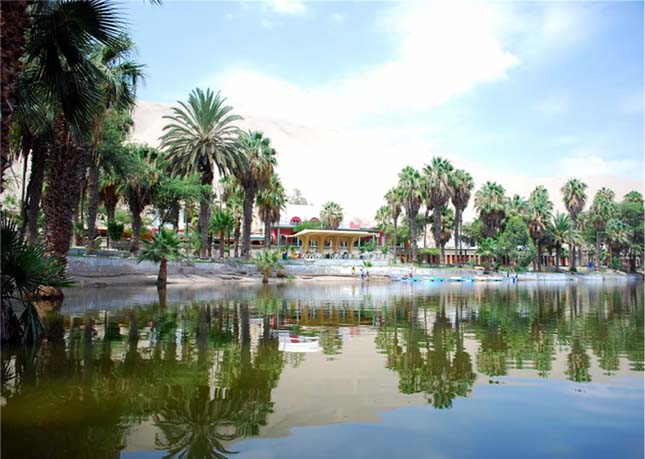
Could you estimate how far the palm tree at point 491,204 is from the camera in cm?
7388

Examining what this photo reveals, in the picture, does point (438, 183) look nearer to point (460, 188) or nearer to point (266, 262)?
point (460, 188)

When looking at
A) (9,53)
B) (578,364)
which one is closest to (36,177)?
(9,53)

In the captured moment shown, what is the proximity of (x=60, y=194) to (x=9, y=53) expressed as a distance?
49.3 ft

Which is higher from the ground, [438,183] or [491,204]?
[438,183]

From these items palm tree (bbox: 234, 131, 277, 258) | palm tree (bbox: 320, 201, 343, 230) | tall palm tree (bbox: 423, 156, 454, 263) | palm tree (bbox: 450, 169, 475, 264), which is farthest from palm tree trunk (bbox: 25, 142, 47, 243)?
palm tree (bbox: 320, 201, 343, 230)

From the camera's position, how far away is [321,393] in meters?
7.33

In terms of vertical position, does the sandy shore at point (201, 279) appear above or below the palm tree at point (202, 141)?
below

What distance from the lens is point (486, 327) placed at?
14852mm

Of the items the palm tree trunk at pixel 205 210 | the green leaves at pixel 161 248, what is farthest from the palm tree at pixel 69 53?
the palm tree trunk at pixel 205 210

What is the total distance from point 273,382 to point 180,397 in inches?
58.7

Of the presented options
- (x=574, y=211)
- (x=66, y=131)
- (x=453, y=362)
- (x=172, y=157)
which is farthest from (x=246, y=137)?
(x=574, y=211)

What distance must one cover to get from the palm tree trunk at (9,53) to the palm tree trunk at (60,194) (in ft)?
45.8

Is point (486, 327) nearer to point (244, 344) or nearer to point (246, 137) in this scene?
point (244, 344)

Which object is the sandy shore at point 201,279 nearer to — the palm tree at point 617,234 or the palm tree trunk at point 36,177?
the palm tree trunk at point 36,177
